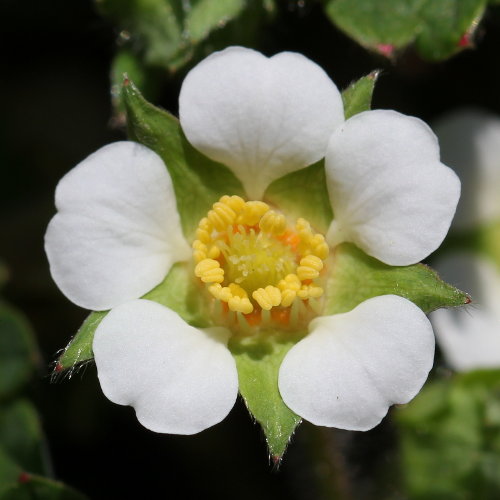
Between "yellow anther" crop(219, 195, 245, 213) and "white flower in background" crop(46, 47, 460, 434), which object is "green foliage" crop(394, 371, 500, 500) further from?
"yellow anther" crop(219, 195, 245, 213)

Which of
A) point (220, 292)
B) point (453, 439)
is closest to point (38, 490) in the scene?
point (220, 292)

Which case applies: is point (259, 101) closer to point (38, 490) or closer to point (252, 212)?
point (252, 212)

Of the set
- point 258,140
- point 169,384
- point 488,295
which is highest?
point 258,140

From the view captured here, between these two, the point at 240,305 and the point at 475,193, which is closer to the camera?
the point at 240,305

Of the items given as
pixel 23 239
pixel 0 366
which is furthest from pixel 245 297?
pixel 23 239

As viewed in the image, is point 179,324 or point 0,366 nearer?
point 179,324

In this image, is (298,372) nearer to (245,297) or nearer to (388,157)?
(245,297)
